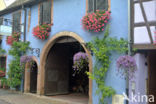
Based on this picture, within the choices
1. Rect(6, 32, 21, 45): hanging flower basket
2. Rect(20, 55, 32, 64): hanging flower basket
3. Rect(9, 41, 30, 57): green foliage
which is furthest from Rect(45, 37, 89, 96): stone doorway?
Rect(6, 32, 21, 45): hanging flower basket

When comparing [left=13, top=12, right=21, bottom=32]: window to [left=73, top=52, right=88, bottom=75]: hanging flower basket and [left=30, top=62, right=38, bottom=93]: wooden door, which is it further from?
[left=73, top=52, right=88, bottom=75]: hanging flower basket

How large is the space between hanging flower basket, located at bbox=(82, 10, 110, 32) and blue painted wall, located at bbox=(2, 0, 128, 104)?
0.79 feet

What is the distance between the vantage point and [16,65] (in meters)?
12.1

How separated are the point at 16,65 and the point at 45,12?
3.65 m

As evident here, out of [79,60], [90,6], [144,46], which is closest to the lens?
[144,46]

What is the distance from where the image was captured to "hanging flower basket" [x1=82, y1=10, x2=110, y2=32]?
304 inches

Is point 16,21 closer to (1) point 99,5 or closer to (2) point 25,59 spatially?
(2) point 25,59

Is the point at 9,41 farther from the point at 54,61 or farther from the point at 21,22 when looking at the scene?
the point at 54,61

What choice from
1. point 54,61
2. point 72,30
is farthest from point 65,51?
point 72,30

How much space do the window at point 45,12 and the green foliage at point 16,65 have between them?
77.5 inches

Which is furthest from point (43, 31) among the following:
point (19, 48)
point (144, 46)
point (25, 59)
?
point (144, 46)

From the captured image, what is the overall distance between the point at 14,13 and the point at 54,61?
463 cm

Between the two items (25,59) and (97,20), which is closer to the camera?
(97,20)

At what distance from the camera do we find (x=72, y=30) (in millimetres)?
9289
